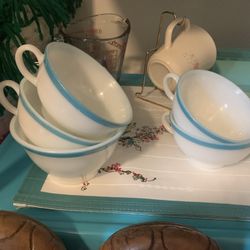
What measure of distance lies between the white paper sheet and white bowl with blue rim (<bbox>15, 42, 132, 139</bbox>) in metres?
0.08

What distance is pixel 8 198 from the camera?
22.1 inches

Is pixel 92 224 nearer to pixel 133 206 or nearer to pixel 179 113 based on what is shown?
pixel 133 206

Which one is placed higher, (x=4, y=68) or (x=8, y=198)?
(x=4, y=68)

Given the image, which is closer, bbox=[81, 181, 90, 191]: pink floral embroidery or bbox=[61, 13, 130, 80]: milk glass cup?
bbox=[81, 181, 90, 191]: pink floral embroidery

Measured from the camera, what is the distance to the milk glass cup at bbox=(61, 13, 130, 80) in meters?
0.77

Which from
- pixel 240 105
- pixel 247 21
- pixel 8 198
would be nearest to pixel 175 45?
pixel 240 105

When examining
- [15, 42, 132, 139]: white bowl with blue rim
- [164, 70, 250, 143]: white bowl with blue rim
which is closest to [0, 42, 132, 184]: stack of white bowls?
[15, 42, 132, 139]: white bowl with blue rim

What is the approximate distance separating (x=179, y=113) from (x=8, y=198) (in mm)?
263

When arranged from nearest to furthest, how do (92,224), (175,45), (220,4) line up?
(92,224)
(175,45)
(220,4)

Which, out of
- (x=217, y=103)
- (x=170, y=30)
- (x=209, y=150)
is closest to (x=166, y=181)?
(x=209, y=150)

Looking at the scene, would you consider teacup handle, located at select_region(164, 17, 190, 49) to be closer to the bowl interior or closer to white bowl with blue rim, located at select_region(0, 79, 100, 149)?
the bowl interior

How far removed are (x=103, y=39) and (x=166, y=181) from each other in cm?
32

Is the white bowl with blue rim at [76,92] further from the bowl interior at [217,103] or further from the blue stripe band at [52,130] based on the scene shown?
the bowl interior at [217,103]

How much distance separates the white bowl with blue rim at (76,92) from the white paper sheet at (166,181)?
3.1 inches
